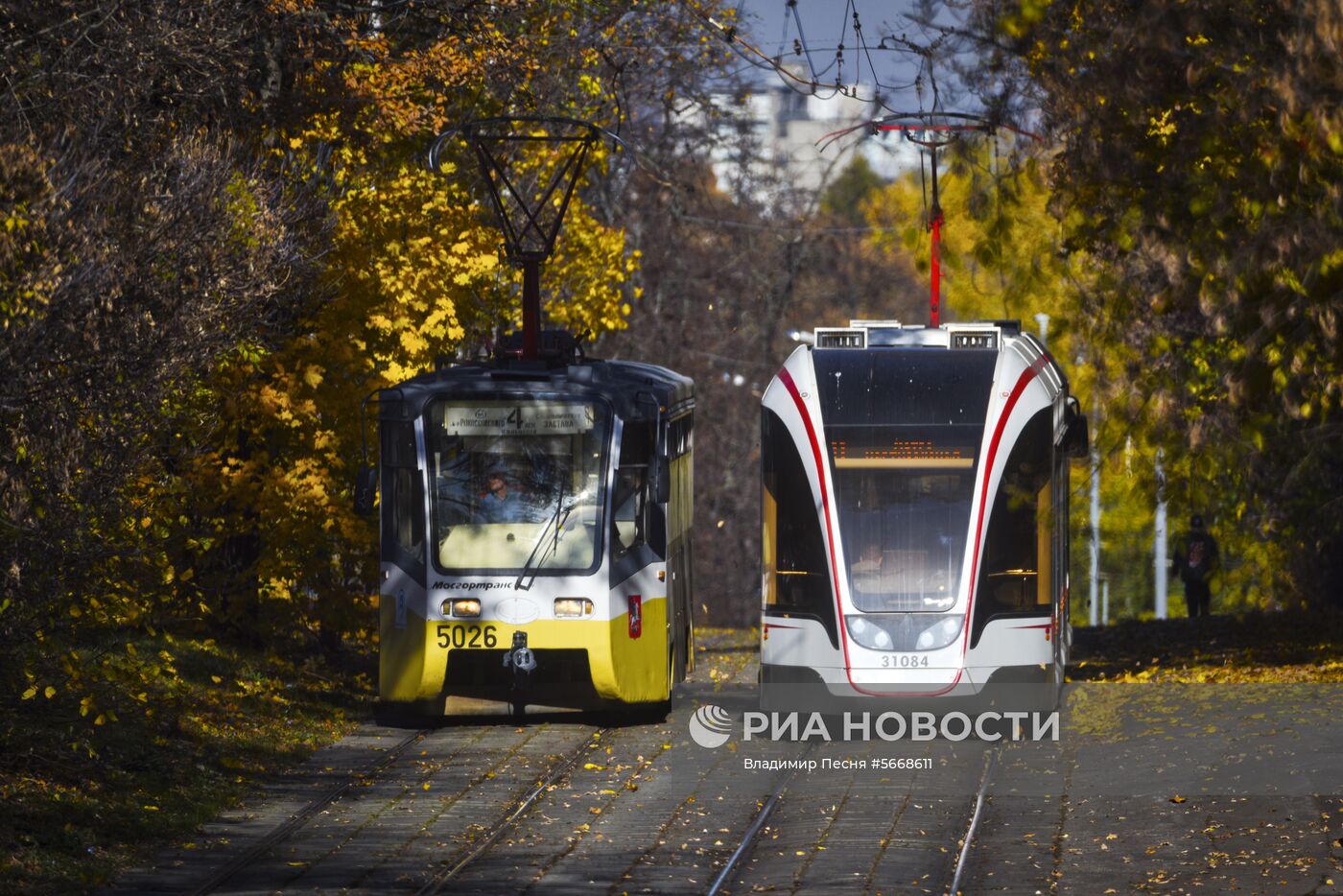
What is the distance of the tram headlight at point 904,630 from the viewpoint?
16016 millimetres

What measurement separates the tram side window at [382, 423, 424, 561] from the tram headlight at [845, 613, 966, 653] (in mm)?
3484

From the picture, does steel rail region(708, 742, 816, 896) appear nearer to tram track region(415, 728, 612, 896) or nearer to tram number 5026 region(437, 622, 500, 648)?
tram track region(415, 728, 612, 896)

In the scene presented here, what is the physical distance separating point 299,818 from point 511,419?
4.46 metres

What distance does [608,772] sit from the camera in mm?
15312

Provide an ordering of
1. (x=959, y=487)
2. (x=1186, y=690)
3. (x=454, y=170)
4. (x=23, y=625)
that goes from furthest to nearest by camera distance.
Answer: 1. (x=454, y=170)
2. (x=1186, y=690)
3. (x=959, y=487)
4. (x=23, y=625)

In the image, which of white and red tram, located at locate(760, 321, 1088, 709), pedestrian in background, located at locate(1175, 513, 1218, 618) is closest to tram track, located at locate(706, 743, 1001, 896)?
white and red tram, located at locate(760, 321, 1088, 709)

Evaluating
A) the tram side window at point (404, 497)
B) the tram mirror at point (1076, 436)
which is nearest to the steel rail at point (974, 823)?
the tram mirror at point (1076, 436)

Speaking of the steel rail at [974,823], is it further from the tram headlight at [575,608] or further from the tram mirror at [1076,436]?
the tram headlight at [575,608]

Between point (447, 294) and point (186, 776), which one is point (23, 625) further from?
point (447, 294)

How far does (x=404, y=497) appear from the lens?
17.2 m

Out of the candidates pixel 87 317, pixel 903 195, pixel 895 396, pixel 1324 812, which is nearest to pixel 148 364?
pixel 87 317

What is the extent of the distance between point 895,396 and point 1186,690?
4.97m

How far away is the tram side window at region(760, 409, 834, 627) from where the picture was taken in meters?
16.3

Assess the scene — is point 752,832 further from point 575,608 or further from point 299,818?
point 575,608
